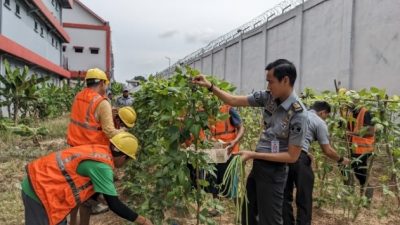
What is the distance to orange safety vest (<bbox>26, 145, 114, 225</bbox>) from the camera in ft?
8.49

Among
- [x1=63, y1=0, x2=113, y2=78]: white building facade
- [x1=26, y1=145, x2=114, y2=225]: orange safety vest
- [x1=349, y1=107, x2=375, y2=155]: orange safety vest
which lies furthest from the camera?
[x1=63, y1=0, x2=113, y2=78]: white building facade

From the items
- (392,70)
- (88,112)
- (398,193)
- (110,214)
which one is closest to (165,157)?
(88,112)

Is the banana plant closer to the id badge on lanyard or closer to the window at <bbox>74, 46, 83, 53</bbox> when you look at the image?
the id badge on lanyard

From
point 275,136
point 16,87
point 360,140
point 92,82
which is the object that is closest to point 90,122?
point 92,82

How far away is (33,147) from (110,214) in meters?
4.81

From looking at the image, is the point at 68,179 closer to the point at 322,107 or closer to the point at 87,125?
the point at 87,125

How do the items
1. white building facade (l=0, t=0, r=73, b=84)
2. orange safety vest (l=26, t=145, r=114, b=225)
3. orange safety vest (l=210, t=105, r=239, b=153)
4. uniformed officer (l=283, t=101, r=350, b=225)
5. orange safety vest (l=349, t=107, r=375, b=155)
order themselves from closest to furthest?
orange safety vest (l=26, t=145, r=114, b=225)
uniformed officer (l=283, t=101, r=350, b=225)
orange safety vest (l=210, t=105, r=239, b=153)
orange safety vest (l=349, t=107, r=375, b=155)
white building facade (l=0, t=0, r=73, b=84)

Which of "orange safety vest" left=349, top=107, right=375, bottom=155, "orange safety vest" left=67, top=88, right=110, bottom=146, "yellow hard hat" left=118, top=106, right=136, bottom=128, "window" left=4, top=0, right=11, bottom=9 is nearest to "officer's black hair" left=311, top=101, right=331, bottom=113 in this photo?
"orange safety vest" left=349, top=107, right=375, bottom=155

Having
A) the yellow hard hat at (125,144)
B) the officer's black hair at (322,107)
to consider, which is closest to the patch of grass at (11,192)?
the yellow hard hat at (125,144)

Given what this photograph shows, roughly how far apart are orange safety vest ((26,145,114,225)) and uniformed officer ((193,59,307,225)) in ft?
3.33

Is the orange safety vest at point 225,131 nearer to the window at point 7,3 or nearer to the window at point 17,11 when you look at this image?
the window at point 7,3

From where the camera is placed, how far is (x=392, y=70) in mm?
8445

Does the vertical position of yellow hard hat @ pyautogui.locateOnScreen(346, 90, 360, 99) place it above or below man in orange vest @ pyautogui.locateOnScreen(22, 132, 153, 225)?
above

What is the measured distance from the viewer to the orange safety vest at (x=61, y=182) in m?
2.59
